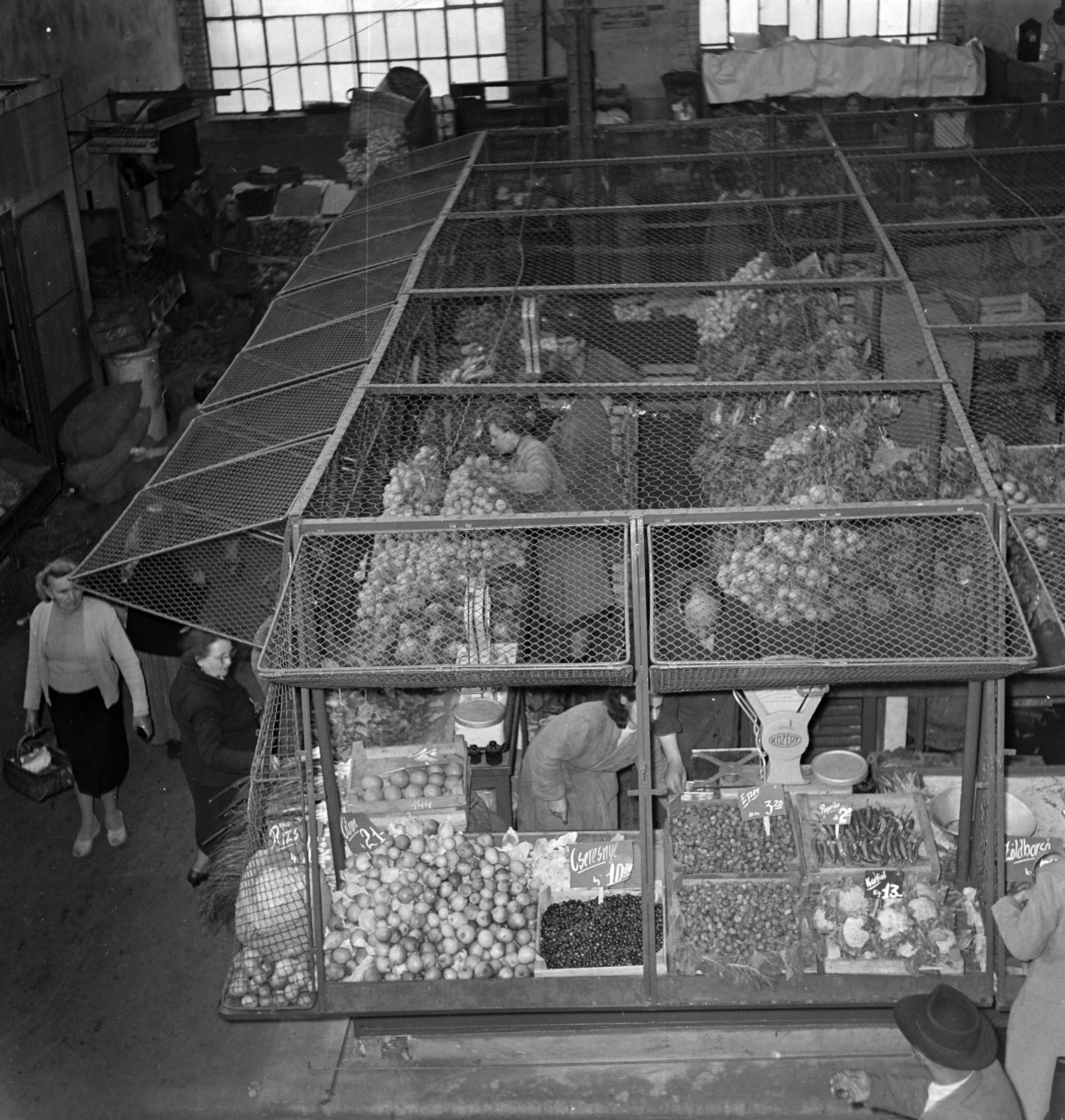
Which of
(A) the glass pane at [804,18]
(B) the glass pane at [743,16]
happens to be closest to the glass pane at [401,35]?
(B) the glass pane at [743,16]

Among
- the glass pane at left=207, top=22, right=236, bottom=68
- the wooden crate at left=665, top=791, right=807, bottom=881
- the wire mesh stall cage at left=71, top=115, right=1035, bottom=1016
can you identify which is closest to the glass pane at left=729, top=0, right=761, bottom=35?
the glass pane at left=207, top=22, right=236, bottom=68

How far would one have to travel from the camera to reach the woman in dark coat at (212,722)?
19.8ft

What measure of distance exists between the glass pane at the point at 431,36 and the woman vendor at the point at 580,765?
15.0m

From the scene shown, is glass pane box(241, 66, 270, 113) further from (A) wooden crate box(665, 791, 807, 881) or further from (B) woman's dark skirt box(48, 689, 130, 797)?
(A) wooden crate box(665, 791, 807, 881)

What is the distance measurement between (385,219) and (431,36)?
10002 millimetres

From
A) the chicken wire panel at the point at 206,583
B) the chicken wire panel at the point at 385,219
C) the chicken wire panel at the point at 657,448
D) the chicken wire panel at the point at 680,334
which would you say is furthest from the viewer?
the chicken wire panel at the point at 385,219

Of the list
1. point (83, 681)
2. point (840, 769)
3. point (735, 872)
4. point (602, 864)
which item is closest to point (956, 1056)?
point (735, 872)

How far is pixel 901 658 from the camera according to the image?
4.40 metres

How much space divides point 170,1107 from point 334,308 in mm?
5106

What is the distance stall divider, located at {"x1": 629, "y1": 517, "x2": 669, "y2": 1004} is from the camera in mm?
4566

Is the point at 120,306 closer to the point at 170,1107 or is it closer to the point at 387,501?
the point at 387,501

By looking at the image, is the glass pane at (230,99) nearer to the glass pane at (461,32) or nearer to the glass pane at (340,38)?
the glass pane at (340,38)

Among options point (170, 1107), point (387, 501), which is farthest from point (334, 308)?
point (170, 1107)

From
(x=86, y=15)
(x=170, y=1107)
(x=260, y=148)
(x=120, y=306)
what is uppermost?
(x=86, y=15)
